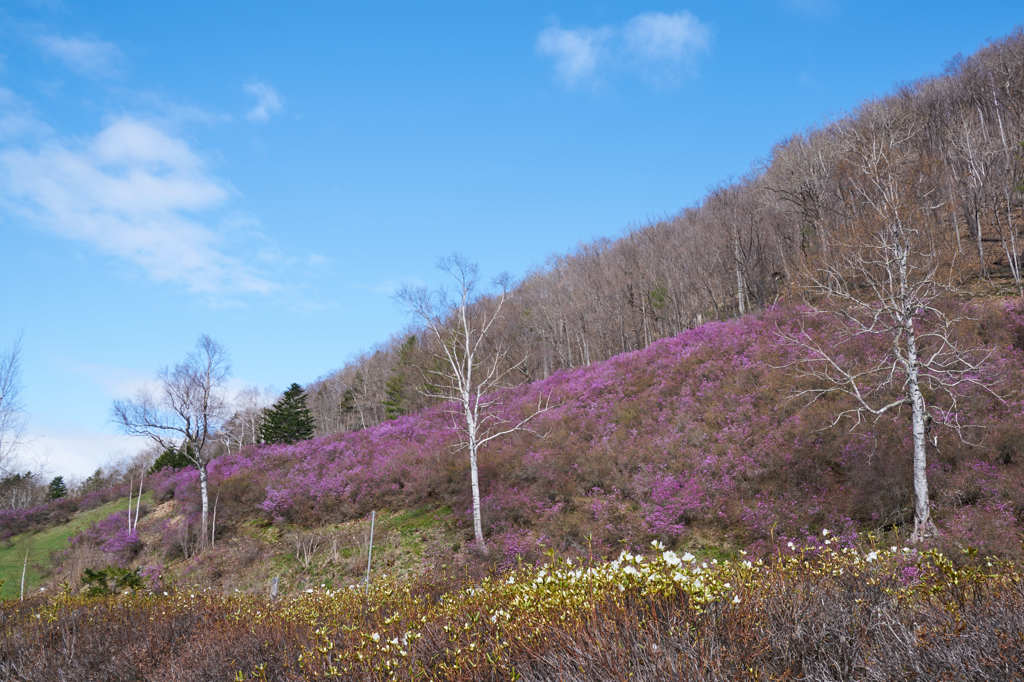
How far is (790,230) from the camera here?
38.1 metres

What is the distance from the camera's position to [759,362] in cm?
2008

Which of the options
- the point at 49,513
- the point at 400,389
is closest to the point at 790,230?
the point at 400,389

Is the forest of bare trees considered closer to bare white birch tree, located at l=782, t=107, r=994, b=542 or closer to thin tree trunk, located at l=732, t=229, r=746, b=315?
thin tree trunk, located at l=732, t=229, r=746, b=315

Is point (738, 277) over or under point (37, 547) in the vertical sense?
over

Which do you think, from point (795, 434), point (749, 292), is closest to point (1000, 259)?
point (749, 292)

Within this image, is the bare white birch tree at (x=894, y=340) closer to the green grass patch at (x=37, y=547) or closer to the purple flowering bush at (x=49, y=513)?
the green grass patch at (x=37, y=547)

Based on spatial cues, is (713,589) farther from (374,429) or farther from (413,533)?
(374,429)

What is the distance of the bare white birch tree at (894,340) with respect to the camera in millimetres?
11258

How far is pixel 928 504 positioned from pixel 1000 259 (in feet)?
74.4

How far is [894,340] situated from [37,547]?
40.7 metres

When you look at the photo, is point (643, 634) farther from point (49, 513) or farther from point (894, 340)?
point (49, 513)

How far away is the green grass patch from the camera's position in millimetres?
23016

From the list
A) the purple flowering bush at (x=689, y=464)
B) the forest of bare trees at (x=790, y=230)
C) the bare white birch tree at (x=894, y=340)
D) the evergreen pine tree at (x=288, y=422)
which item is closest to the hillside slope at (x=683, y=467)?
the purple flowering bush at (x=689, y=464)

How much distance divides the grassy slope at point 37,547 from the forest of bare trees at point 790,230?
68.4 feet
